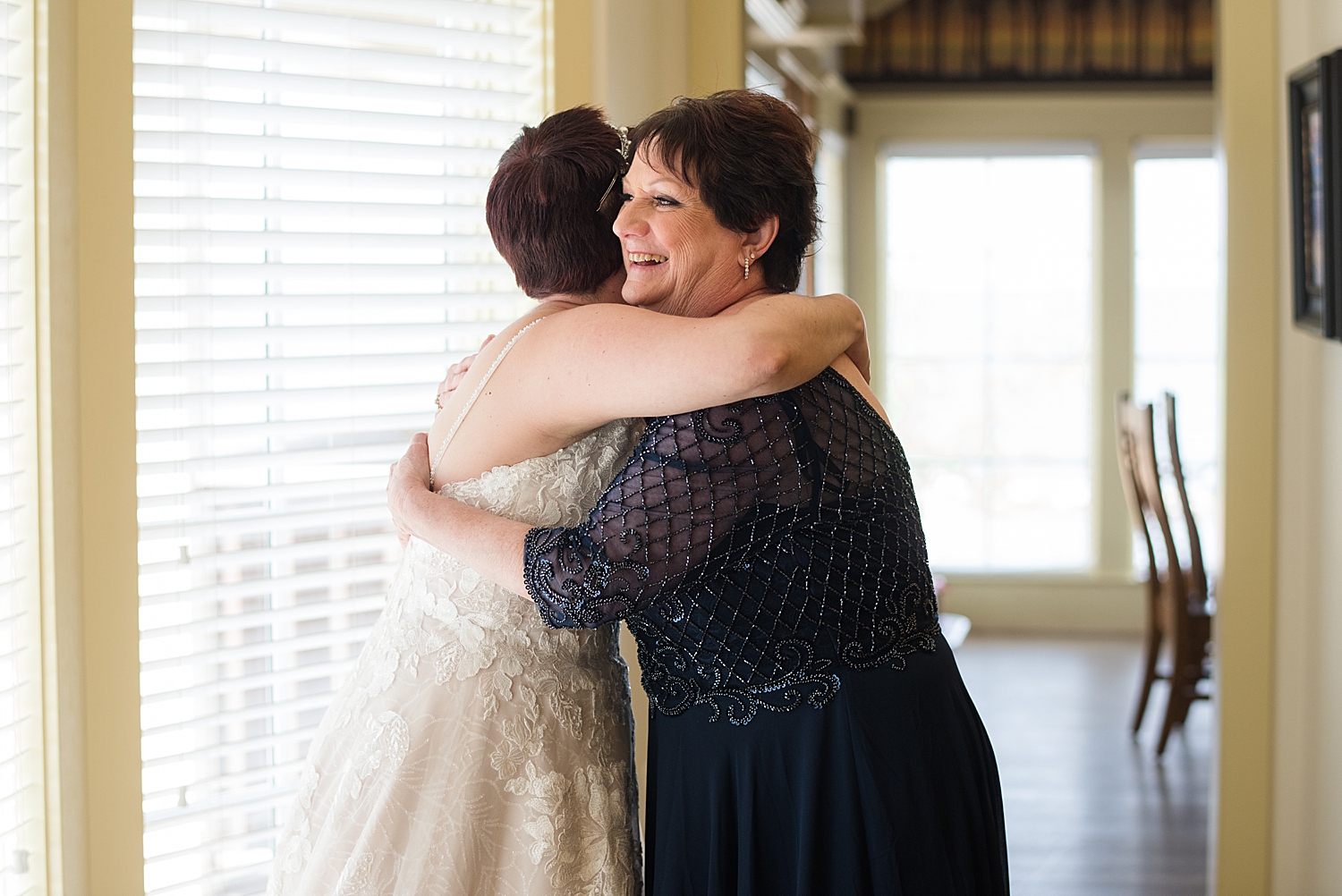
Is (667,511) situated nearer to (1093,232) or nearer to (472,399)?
(472,399)

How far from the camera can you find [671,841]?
1.39 meters

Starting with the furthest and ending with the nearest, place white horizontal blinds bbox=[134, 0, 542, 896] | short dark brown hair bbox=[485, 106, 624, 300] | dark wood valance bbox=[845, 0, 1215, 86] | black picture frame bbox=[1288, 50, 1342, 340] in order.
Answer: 1. dark wood valance bbox=[845, 0, 1215, 86]
2. black picture frame bbox=[1288, 50, 1342, 340]
3. white horizontal blinds bbox=[134, 0, 542, 896]
4. short dark brown hair bbox=[485, 106, 624, 300]

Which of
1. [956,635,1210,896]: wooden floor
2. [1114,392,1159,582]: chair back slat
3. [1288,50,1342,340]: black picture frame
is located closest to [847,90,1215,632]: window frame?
[956,635,1210,896]: wooden floor

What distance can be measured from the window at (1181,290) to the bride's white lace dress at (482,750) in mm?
5560

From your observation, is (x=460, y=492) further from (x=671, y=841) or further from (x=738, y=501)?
(x=671, y=841)

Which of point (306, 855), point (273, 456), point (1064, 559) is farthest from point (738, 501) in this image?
point (1064, 559)

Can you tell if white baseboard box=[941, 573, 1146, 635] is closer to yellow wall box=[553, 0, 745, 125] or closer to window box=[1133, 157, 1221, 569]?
window box=[1133, 157, 1221, 569]

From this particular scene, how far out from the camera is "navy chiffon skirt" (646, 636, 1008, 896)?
51.5 inches

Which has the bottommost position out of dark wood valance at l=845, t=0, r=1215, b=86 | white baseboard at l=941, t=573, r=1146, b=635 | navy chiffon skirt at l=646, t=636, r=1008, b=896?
white baseboard at l=941, t=573, r=1146, b=635

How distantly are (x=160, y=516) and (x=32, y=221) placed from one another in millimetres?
485

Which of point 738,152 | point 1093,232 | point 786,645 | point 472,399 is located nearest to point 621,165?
point 738,152

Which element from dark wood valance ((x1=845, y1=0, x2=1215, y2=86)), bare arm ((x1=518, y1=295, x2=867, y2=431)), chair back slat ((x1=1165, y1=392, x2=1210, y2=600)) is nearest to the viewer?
bare arm ((x1=518, y1=295, x2=867, y2=431))

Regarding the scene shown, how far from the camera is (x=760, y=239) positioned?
1341 mm

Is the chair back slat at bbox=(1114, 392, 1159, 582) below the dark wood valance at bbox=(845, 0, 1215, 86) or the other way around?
below
